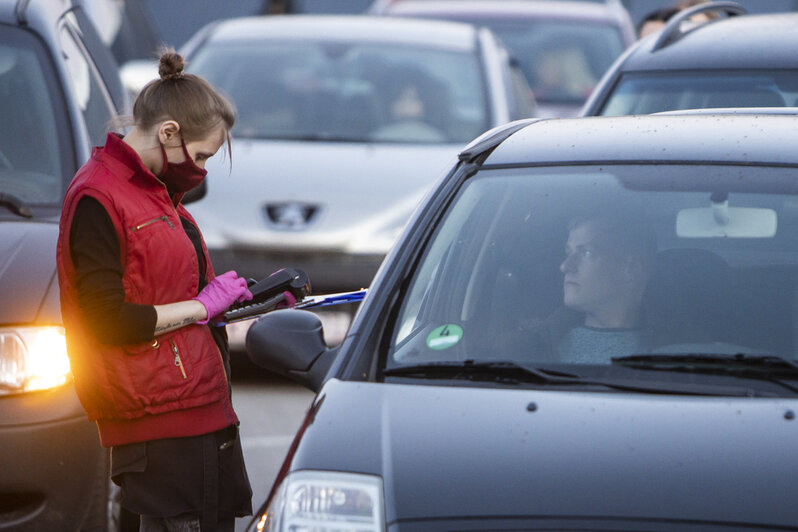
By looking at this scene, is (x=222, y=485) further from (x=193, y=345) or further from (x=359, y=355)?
(x=359, y=355)

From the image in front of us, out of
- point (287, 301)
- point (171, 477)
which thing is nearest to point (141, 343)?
point (171, 477)

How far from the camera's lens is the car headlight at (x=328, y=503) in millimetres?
2996

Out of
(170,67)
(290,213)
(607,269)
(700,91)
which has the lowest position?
(607,269)

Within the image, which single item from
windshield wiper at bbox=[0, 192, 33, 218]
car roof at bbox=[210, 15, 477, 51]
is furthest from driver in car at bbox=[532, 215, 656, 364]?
car roof at bbox=[210, 15, 477, 51]

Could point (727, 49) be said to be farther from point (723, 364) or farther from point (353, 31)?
point (353, 31)

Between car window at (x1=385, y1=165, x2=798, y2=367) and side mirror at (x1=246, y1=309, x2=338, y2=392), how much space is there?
0.22 m

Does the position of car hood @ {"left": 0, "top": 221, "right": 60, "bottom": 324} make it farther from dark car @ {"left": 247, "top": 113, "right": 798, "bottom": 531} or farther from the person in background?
the person in background

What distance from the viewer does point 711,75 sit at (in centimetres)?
620

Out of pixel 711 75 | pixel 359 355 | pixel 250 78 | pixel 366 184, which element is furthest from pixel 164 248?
pixel 250 78

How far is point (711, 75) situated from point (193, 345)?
3.05 m

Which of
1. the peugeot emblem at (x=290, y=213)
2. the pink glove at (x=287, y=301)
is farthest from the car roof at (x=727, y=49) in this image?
the pink glove at (x=287, y=301)

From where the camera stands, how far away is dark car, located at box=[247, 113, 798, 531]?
119 inches

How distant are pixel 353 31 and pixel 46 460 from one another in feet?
18.2

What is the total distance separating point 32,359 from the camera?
4.55 m
